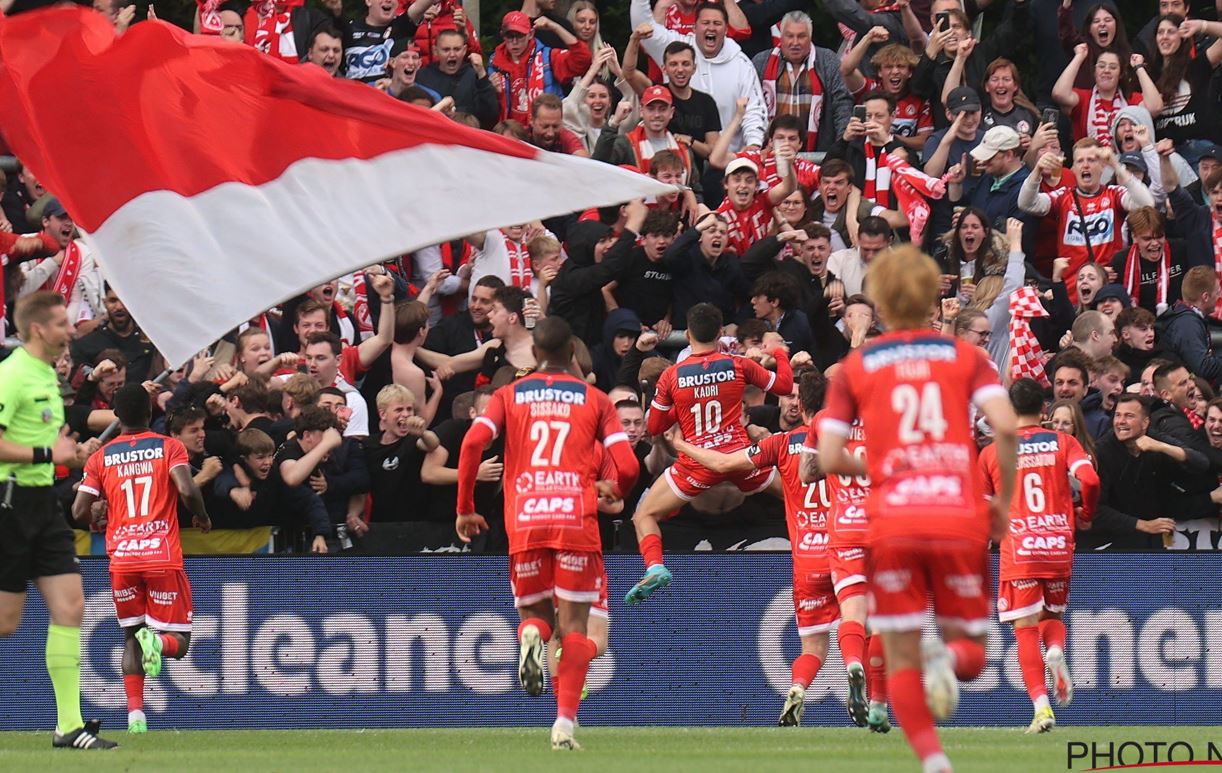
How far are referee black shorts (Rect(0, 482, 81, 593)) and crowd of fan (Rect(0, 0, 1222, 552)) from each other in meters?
2.79

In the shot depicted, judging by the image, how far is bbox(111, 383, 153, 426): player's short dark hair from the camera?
44.0 ft

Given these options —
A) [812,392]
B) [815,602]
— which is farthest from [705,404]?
[815,602]

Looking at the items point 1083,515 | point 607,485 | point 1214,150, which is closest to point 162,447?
point 607,485

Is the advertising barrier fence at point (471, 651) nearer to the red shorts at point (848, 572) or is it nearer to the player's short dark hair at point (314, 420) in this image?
the player's short dark hair at point (314, 420)

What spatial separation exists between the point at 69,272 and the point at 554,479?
258 inches

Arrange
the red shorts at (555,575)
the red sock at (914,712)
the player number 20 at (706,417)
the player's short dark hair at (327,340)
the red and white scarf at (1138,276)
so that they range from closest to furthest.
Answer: the red sock at (914,712)
the red shorts at (555,575)
the player number 20 at (706,417)
the player's short dark hair at (327,340)
the red and white scarf at (1138,276)

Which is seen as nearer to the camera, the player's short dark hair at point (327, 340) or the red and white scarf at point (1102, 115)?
the player's short dark hair at point (327, 340)

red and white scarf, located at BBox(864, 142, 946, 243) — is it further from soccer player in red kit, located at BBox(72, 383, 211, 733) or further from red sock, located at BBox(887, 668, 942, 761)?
red sock, located at BBox(887, 668, 942, 761)

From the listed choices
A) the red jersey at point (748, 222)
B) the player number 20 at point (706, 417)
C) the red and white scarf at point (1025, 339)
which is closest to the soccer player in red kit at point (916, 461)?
the player number 20 at point (706, 417)

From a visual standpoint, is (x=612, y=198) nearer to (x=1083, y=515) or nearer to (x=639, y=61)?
(x=1083, y=515)

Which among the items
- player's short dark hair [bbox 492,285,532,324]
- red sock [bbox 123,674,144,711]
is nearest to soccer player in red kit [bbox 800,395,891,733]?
player's short dark hair [bbox 492,285,532,324]

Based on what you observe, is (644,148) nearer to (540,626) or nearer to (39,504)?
(540,626)

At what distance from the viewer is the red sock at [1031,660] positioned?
12.7 m

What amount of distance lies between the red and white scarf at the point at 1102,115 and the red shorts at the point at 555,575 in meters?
9.39
